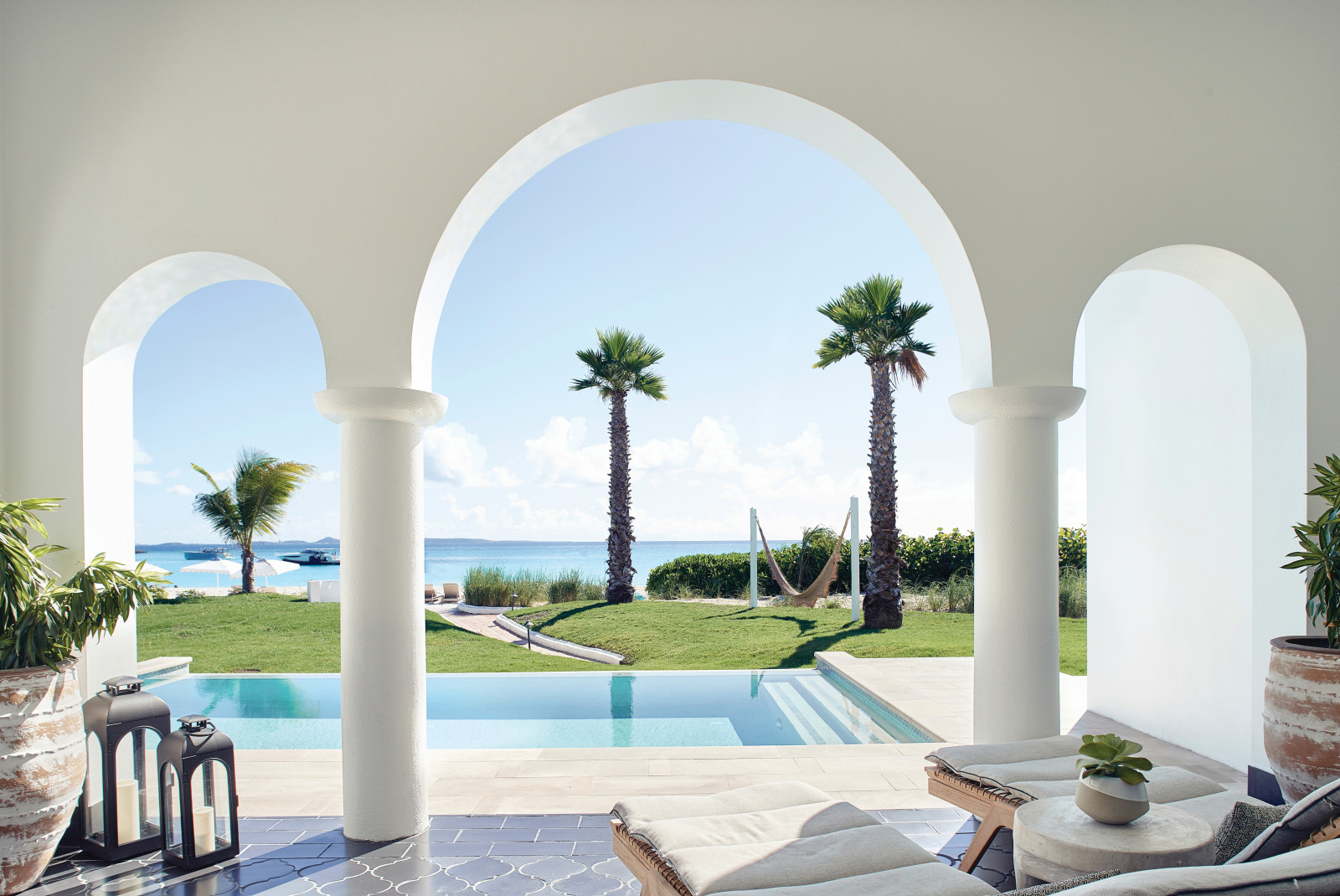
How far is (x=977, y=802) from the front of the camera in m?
2.79

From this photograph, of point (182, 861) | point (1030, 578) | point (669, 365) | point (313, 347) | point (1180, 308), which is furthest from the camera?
point (669, 365)

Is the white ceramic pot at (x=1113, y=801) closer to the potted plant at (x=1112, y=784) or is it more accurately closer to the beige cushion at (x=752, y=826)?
the potted plant at (x=1112, y=784)

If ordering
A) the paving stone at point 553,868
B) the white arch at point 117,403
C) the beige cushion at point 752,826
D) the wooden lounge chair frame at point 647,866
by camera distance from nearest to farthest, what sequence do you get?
the wooden lounge chair frame at point 647,866, the beige cushion at point 752,826, the paving stone at point 553,868, the white arch at point 117,403

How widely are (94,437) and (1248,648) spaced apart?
600 cm

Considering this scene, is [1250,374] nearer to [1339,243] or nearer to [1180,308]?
[1339,243]

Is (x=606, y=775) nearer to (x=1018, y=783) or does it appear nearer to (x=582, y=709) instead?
(x=1018, y=783)

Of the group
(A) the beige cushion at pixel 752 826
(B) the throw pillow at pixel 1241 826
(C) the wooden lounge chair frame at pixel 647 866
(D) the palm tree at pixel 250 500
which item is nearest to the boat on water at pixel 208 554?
(D) the palm tree at pixel 250 500

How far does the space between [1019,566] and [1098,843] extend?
5.49 feet

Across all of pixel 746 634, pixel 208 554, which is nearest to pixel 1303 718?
pixel 746 634

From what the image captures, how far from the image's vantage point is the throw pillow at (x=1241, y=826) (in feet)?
5.95

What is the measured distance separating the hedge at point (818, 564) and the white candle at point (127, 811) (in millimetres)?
12999

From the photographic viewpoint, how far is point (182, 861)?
3.20 metres

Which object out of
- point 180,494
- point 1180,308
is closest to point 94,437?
point 1180,308

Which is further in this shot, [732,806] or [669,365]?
[669,365]
